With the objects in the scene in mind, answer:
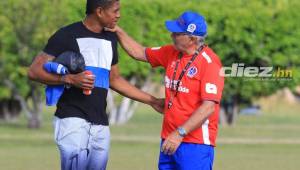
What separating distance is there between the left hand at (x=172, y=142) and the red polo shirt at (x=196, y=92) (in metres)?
0.21

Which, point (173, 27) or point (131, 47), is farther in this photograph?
point (131, 47)

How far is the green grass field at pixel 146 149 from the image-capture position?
64.8 feet

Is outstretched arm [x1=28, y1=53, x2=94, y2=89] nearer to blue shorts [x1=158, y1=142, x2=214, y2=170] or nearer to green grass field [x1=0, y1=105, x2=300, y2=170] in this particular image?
blue shorts [x1=158, y1=142, x2=214, y2=170]

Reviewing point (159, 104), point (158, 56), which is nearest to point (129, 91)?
point (159, 104)

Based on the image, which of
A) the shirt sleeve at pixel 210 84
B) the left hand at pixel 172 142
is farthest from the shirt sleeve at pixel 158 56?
the left hand at pixel 172 142

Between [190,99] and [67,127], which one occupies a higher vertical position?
[190,99]

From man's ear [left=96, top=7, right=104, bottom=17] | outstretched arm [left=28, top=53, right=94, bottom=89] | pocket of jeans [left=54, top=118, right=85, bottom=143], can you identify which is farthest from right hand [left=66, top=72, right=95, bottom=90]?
man's ear [left=96, top=7, right=104, bottom=17]

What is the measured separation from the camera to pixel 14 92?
3862cm

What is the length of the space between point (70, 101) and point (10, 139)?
2224cm

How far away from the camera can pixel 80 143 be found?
29.4 ft

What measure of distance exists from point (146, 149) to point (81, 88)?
682 inches

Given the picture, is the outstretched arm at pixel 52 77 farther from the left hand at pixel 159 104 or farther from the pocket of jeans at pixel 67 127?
the left hand at pixel 159 104

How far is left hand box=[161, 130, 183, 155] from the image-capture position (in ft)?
29.6

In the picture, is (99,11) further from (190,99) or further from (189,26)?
(190,99)
